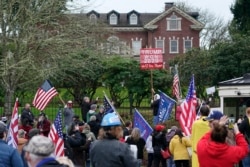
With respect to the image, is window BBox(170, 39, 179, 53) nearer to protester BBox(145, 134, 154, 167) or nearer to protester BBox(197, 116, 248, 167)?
protester BBox(145, 134, 154, 167)

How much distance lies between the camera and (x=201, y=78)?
145 feet

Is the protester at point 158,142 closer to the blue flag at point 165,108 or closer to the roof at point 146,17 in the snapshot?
the blue flag at point 165,108

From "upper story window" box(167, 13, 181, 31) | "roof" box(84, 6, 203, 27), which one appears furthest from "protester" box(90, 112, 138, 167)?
"upper story window" box(167, 13, 181, 31)

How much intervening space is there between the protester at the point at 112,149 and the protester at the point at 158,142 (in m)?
11.1

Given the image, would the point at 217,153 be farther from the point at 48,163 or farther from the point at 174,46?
the point at 174,46

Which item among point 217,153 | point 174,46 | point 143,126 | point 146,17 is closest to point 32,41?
point 143,126

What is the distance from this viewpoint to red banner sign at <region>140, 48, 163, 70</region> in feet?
104

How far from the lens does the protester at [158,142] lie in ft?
64.2

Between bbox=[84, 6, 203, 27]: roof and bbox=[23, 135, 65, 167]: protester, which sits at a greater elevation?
bbox=[84, 6, 203, 27]: roof

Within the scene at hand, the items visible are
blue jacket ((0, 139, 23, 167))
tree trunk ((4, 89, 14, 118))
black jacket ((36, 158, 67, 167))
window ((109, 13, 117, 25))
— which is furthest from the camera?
window ((109, 13, 117, 25))

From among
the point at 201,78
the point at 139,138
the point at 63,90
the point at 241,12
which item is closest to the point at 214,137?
the point at 139,138

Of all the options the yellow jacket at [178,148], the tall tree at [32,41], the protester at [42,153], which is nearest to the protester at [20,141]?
the yellow jacket at [178,148]

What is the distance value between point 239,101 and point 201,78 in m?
20.8

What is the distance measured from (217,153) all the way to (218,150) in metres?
0.05
